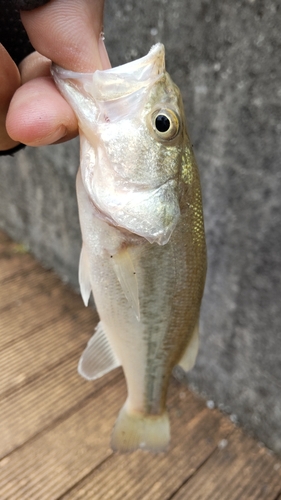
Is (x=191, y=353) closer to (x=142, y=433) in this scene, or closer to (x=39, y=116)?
(x=142, y=433)

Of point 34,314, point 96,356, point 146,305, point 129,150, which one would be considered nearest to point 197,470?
point 96,356

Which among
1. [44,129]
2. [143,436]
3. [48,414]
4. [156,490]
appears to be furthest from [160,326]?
[48,414]

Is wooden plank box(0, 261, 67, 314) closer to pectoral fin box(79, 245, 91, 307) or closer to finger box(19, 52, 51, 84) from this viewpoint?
pectoral fin box(79, 245, 91, 307)

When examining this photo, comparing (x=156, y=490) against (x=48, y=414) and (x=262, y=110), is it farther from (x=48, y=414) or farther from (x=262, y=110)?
(x=262, y=110)

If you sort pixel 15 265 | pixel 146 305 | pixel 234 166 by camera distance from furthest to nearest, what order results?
pixel 15 265
pixel 234 166
pixel 146 305

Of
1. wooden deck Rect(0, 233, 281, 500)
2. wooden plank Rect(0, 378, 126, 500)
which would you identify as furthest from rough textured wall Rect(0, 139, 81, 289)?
wooden plank Rect(0, 378, 126, 500)

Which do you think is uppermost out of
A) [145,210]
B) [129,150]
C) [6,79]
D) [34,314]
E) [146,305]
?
[6,79]

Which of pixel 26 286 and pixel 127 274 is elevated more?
pixel 127 274
